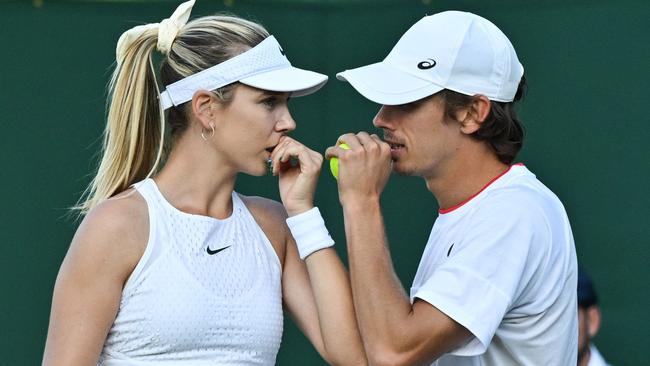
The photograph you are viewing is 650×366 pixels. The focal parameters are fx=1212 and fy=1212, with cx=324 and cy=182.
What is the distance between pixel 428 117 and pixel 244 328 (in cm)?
71

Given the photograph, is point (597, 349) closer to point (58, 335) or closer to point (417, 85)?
point (417, 85)

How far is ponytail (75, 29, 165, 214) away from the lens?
10.5 feet

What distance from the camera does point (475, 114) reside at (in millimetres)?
3113

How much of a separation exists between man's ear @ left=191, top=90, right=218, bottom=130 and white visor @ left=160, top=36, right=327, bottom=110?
0.02 metres

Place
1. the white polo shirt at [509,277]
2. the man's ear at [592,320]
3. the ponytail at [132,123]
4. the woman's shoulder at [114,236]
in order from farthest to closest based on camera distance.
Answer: the man's ear at [592,320], the ponytail at [132,123], the woman's shoulder at [114,236], the white polo shirt at [509,277]

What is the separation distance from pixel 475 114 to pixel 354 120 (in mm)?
1930

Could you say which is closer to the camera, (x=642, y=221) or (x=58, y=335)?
(x=58, y=335)

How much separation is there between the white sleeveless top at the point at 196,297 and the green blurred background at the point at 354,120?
Result: 5.49 ft

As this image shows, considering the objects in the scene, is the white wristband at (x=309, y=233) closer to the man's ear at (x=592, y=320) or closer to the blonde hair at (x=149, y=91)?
the blonde hair at (x=149, y=91)

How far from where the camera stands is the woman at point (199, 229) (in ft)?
9.65

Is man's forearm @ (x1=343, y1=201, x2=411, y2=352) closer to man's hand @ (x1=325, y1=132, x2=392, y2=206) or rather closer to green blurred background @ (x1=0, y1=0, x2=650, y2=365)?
man's hand @ (x1=325, y1=132, x2=392, y2=206)

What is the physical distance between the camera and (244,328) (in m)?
3.07

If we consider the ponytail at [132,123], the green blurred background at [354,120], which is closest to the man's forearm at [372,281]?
the ponytail at [132,123]

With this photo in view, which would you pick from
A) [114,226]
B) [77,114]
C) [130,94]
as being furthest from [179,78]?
[77,114]
